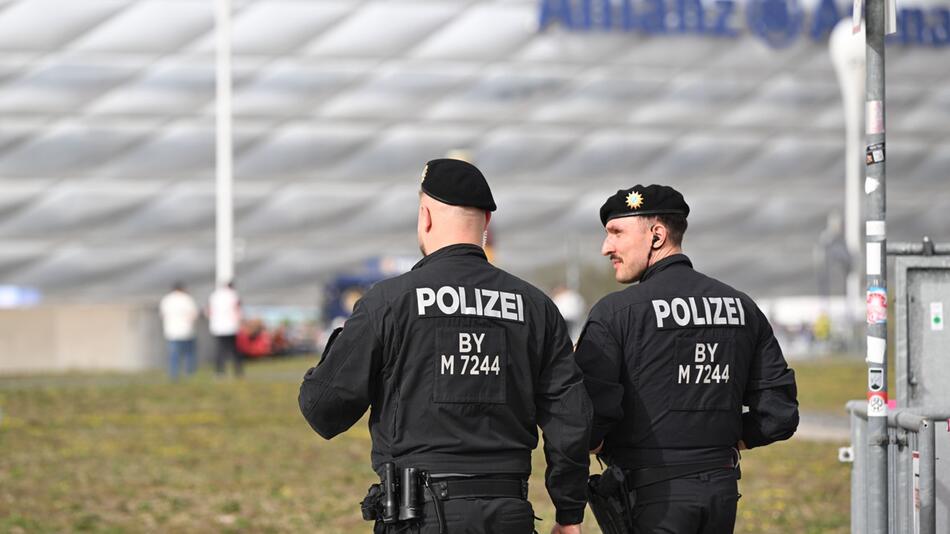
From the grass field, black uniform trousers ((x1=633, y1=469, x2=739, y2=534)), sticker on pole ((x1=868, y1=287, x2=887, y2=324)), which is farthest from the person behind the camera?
the grass field

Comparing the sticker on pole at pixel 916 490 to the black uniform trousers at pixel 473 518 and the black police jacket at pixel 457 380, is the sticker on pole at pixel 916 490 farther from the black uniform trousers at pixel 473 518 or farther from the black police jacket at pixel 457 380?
the black uniform trousers at pixel 473 518

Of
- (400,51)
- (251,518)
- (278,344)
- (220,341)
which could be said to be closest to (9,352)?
(220,341)

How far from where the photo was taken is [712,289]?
5.41 m

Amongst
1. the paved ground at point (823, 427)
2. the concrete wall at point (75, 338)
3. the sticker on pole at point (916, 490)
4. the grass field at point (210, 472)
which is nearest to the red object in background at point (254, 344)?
the concrete wall at point (75, 338)

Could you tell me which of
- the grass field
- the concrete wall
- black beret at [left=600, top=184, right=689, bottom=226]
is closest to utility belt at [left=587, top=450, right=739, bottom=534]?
black beret at [left=600, top=184, right=689, bottom=226]

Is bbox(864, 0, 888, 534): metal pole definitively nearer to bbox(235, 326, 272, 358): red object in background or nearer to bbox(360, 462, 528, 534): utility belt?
bbox(360, 462, 528, 534): utility belt

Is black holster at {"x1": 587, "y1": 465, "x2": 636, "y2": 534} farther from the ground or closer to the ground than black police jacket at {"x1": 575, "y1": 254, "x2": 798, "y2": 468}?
closer to the ground

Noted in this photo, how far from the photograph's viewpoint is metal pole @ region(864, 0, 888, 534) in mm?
5734

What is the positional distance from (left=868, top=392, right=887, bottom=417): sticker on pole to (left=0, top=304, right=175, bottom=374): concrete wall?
2525 cm

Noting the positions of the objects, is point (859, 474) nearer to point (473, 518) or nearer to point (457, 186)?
point (473, 518)

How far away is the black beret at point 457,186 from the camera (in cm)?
481

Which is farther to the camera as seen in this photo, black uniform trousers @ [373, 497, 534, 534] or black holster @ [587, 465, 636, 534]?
black holster @ [587, 465, 636, 534]

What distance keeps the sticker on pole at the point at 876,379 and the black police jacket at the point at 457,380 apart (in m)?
1.46

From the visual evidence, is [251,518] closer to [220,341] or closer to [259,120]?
[220,341]
